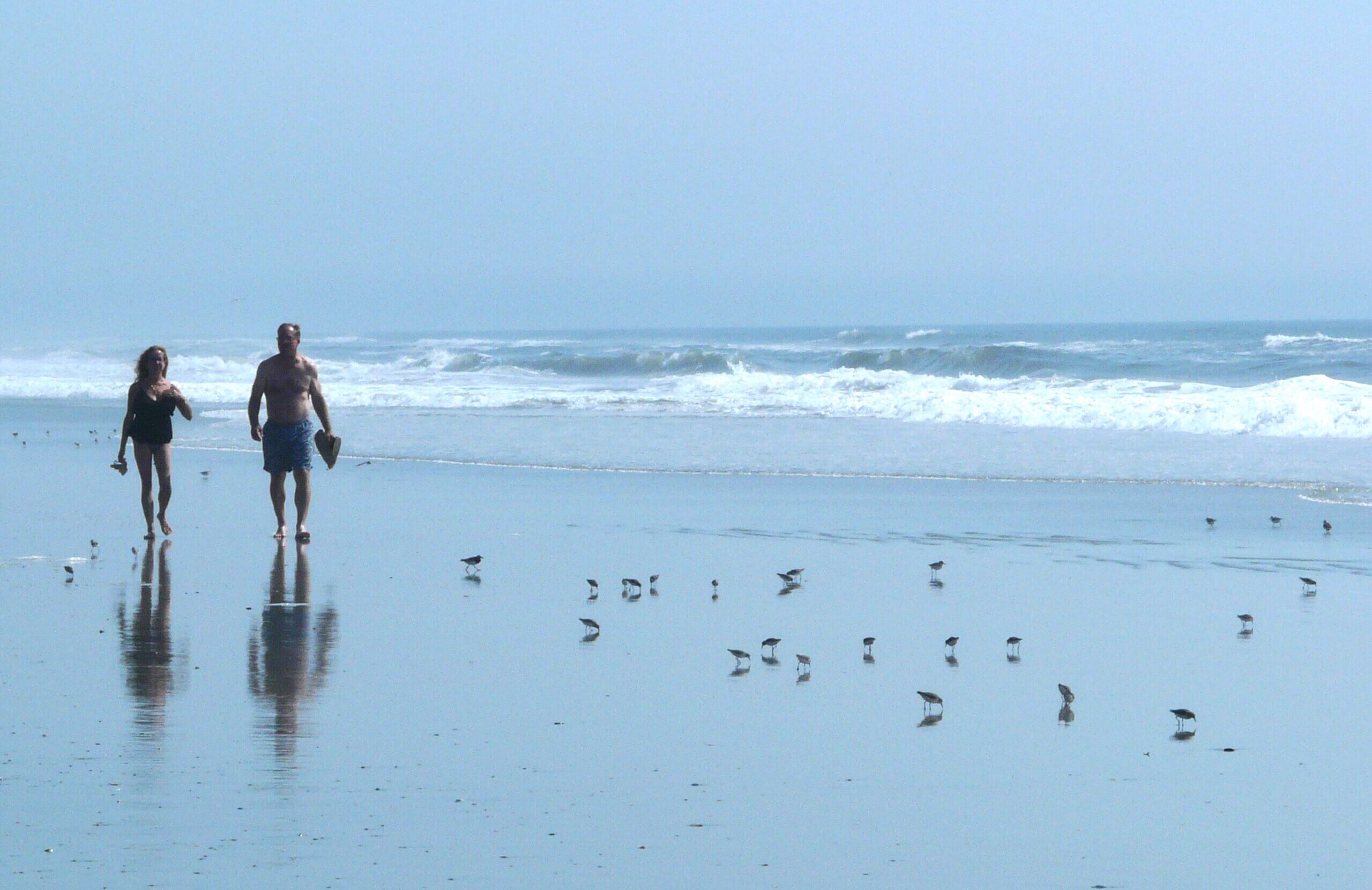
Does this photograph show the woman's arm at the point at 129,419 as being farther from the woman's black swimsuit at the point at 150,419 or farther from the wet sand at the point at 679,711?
the wet sand at the point at 679,711

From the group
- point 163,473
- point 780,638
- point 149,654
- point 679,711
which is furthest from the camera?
point 163,473

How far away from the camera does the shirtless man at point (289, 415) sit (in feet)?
33.7

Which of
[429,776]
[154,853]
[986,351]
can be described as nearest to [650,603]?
[429,776]

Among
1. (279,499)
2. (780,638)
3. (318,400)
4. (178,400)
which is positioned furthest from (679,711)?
(178,400)

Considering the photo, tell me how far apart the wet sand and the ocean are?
6042mm

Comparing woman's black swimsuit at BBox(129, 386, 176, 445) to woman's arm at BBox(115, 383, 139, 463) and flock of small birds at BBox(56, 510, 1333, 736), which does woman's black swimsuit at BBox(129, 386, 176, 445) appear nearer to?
woman's arm at BBox(115, 383, 139, 463)

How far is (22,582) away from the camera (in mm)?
8234

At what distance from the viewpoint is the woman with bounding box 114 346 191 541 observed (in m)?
10.5

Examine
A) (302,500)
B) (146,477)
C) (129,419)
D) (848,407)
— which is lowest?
(848,407)

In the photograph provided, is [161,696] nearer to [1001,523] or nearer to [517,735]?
[517,735]

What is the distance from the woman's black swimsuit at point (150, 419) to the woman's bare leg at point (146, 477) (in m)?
0.06

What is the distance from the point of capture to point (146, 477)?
10508mm

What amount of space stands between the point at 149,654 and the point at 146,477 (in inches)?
175

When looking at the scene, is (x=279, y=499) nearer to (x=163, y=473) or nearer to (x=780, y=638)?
(x=163, y=473)
